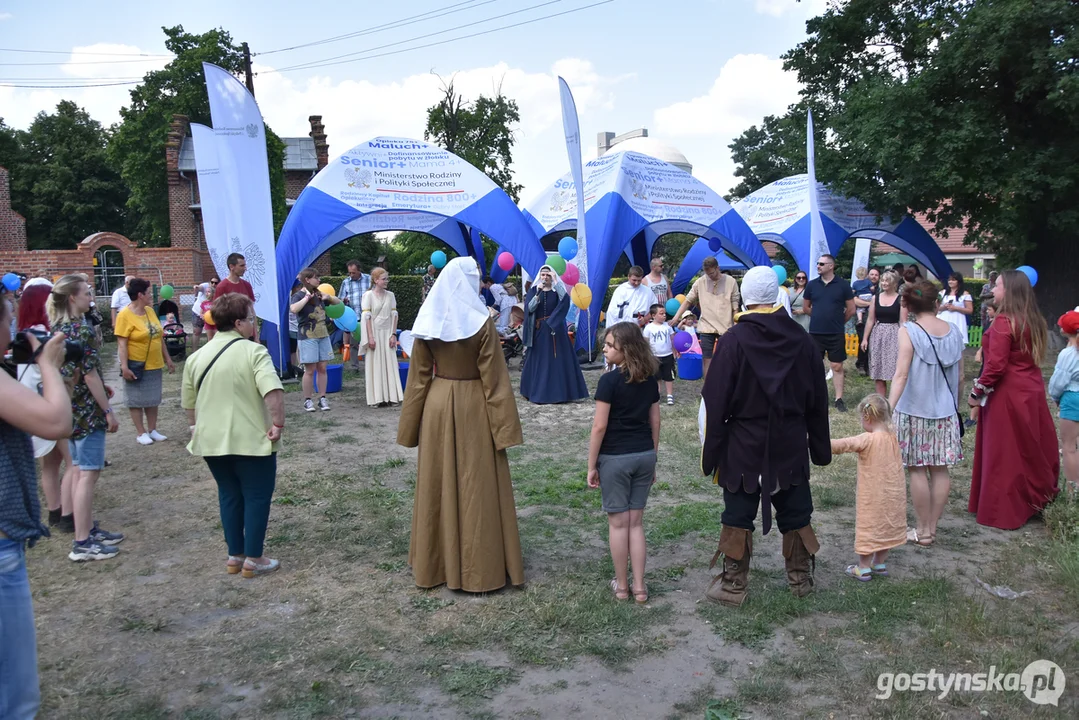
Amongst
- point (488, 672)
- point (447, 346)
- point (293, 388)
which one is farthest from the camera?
point (293, 388)

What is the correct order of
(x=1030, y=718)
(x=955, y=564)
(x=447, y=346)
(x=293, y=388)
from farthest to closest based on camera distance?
(x=293, y=388) < (x=955, y=564) < (x=447, y=346) < (x=1030, y=718)

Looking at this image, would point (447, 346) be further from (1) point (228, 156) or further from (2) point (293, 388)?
(2) point (293, 388)

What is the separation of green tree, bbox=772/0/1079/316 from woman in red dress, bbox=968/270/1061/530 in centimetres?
991

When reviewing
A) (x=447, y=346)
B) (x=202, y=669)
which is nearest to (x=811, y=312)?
(x=447, y=346)

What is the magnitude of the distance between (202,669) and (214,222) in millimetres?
6318

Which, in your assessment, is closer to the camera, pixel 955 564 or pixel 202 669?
pixel 202 669

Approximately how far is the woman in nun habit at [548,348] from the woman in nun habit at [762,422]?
5.73 metres

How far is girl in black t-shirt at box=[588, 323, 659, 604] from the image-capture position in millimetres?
4004

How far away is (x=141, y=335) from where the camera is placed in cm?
697

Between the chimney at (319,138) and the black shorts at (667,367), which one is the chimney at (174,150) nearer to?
the chimney at (319,138)

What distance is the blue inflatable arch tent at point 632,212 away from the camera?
43.3 ft

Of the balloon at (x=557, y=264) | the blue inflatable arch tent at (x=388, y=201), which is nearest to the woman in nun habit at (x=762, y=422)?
the balloon at (x=557, y=264)

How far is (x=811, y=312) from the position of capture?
29.8 feet

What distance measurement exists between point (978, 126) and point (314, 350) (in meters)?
12.1
